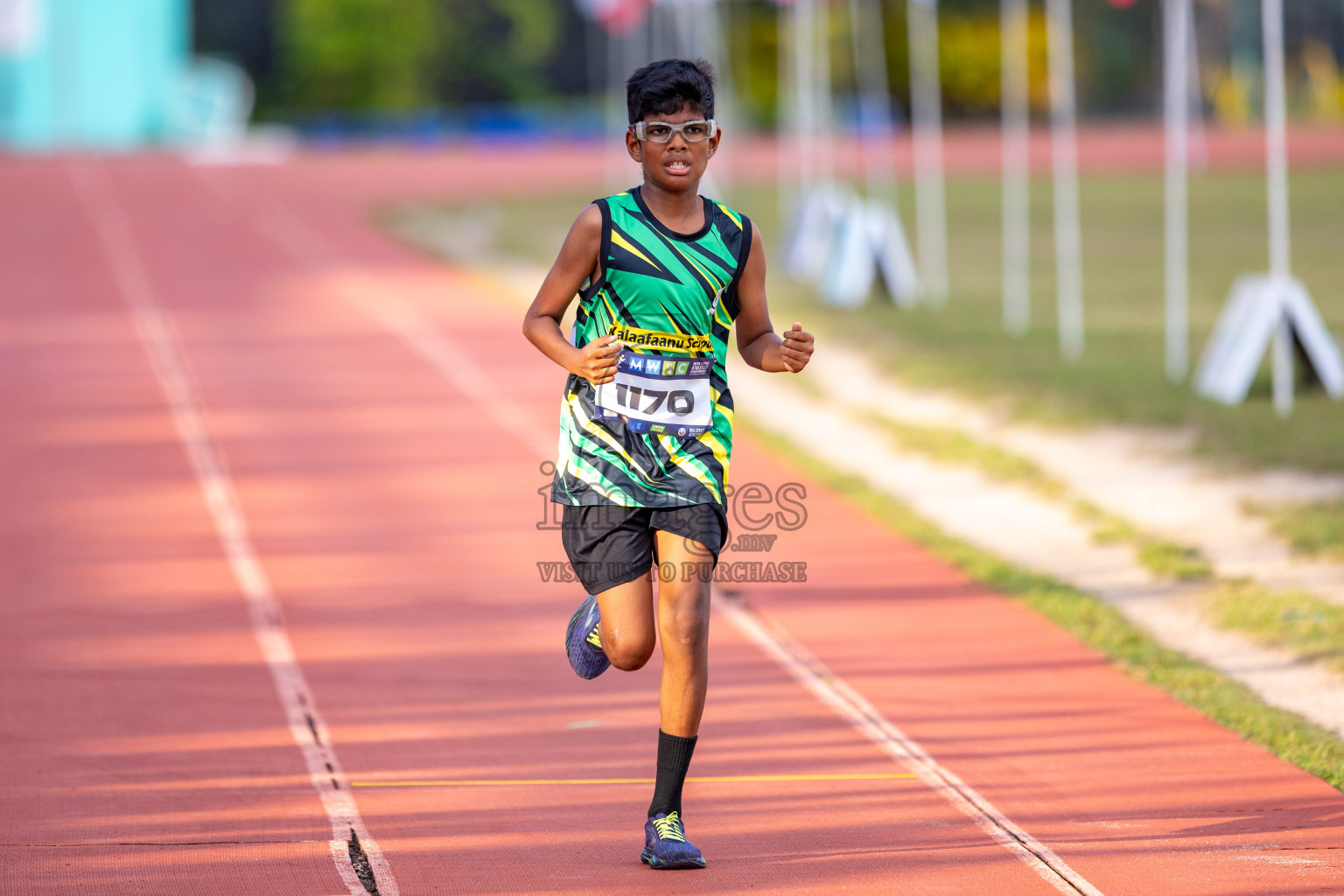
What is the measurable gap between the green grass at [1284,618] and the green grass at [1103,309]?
232cm

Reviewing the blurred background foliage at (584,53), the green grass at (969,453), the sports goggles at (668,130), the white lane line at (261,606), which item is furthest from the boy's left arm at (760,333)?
the blurred background foliage at (584,53)

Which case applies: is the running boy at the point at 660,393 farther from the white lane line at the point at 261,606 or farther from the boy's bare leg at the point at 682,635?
the white lane line at the point at 261,606

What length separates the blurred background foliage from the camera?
2064 inches

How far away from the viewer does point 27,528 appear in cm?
956

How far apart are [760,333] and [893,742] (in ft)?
6.20

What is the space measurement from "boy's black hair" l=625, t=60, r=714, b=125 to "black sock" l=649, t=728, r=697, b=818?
1657mm

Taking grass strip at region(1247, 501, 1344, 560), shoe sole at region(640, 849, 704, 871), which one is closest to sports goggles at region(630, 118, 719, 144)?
shoe sole at region(640, 849, 704, 871)

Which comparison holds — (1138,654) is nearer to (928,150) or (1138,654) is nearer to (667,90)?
(667,90)

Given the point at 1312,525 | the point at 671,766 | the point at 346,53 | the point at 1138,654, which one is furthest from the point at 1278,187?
the point at 346,53

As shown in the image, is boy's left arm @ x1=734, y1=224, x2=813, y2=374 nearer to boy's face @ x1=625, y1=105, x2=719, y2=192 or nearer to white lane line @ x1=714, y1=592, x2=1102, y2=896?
boy's face @ x1=625, y1=105, x2=719, y2=192

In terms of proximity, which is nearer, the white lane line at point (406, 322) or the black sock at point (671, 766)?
the black sock at point (671, 766)

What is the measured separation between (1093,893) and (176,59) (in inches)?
1928

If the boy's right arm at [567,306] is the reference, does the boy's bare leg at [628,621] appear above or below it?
below

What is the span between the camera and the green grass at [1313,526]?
8.55 meters
